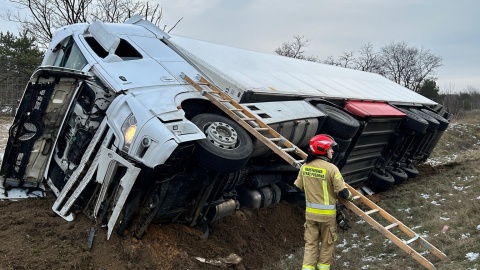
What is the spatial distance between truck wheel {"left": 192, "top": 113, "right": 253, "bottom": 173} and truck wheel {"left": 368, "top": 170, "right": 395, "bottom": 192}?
4.32 meters

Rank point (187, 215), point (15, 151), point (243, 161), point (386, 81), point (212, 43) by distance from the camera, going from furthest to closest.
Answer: point (386, 81)
point (212, 43)
point (15, 151)
point (187, 215)
point (243, 161)

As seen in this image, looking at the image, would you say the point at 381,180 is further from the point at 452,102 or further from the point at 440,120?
the point at 452,102

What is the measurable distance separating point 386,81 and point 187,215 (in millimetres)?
8399

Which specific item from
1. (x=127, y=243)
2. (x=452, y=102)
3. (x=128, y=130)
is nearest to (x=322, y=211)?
(x=127, y=243)

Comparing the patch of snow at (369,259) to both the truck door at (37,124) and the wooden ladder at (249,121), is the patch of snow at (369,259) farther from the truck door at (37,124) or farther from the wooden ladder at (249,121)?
the truck door at (37,124)

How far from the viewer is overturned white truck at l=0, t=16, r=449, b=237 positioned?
380 cm

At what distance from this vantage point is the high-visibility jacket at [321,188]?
11.7ft

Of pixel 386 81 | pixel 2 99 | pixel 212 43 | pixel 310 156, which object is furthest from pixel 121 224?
pixel 2 99

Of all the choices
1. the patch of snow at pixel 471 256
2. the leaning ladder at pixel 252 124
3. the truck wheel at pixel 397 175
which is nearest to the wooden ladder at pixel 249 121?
the leaning ladder at pixel 252 124

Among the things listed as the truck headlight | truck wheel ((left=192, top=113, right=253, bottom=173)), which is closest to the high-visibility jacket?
truck wheel ((left=192, top=113, right=253, bottom=173))

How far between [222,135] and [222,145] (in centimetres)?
15

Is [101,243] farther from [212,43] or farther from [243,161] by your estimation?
[212,43]

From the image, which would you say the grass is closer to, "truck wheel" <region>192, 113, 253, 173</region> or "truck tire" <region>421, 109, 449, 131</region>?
"truck wheel" <region>192, 113, 253, 173</region>

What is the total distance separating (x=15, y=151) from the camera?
477 cm
